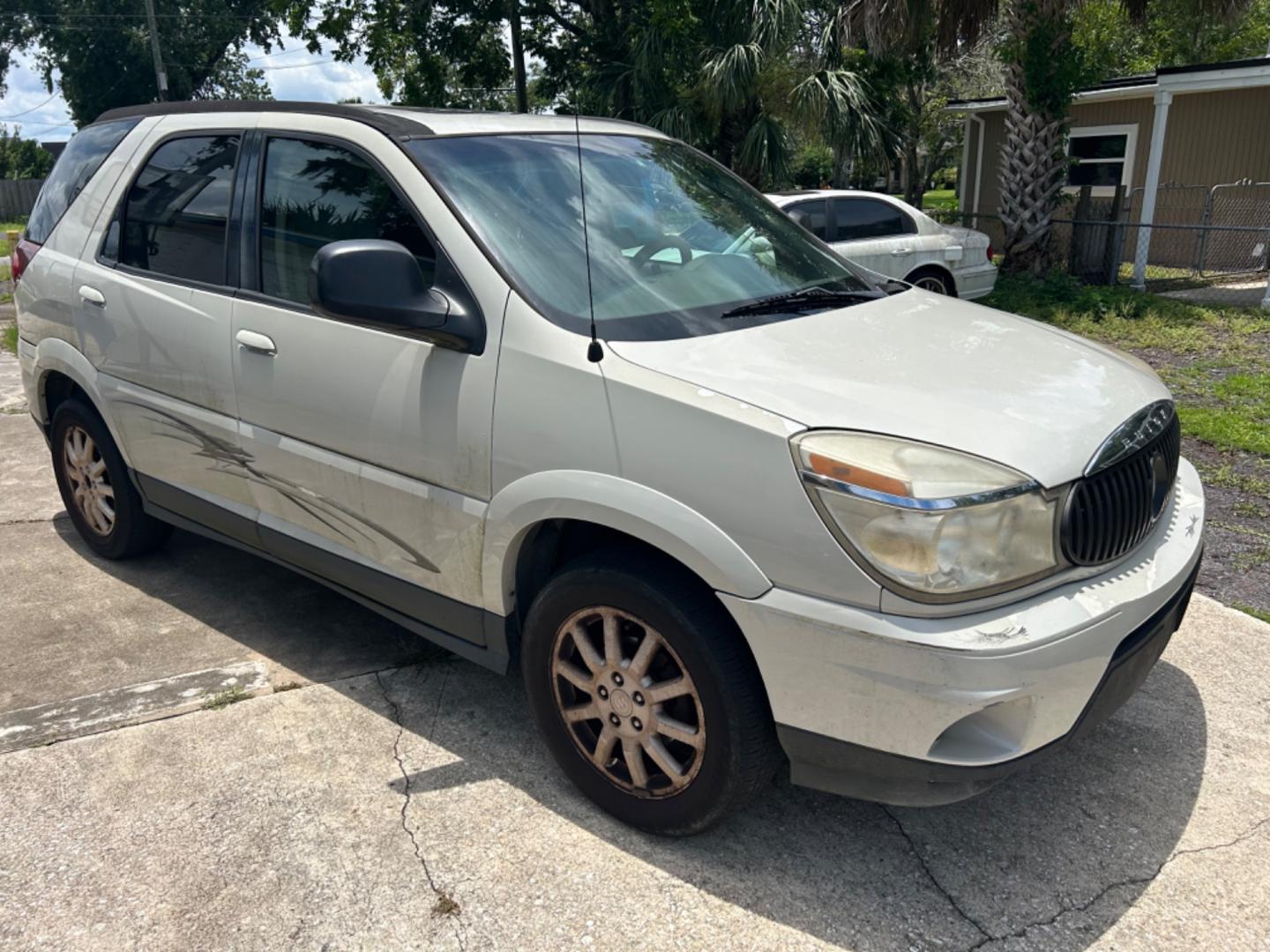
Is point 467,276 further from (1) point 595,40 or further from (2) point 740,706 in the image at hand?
(1) point 595,40

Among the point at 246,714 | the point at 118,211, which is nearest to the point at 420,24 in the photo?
the point at 118,211

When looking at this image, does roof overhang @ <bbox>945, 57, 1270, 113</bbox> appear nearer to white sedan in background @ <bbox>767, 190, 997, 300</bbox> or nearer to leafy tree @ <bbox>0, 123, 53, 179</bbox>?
white sedan in background @ <bbox>767, 190, 997, 300</bbox>

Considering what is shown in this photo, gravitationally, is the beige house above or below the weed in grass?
above

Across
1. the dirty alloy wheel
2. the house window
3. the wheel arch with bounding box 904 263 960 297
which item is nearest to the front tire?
the wheel arch with bounding box 904 263 960 297

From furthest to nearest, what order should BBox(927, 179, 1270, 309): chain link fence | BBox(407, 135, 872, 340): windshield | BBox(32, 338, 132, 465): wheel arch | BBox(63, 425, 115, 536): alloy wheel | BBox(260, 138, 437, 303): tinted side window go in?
1. BBox(927, 179, 1270, 309): chain link fence
2. BBox(63, 425, 115, 536): alloy wheel
3. BBox(32, 338, 132, 465): wheel arch
4. BBox(260, 138, 437, 303): tinted side window
5. BBox(407, 135, 872, 340): windshield

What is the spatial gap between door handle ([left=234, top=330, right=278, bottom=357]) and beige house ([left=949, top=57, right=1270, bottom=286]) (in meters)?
12.9

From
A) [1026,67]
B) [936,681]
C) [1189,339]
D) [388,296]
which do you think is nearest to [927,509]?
[936,681]

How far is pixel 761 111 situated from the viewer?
47.6ft

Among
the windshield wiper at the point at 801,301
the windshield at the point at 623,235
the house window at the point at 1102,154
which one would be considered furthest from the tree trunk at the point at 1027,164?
the windshield wiper at the point at 801,301

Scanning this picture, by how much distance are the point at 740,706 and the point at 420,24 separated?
19879 millimetres

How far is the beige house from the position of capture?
47.8 ft

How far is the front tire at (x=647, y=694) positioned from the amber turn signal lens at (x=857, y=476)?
18.4 inches

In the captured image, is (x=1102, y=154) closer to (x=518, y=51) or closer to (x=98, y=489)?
(x=518, y=51)

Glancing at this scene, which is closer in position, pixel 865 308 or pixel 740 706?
pixel 740 706
